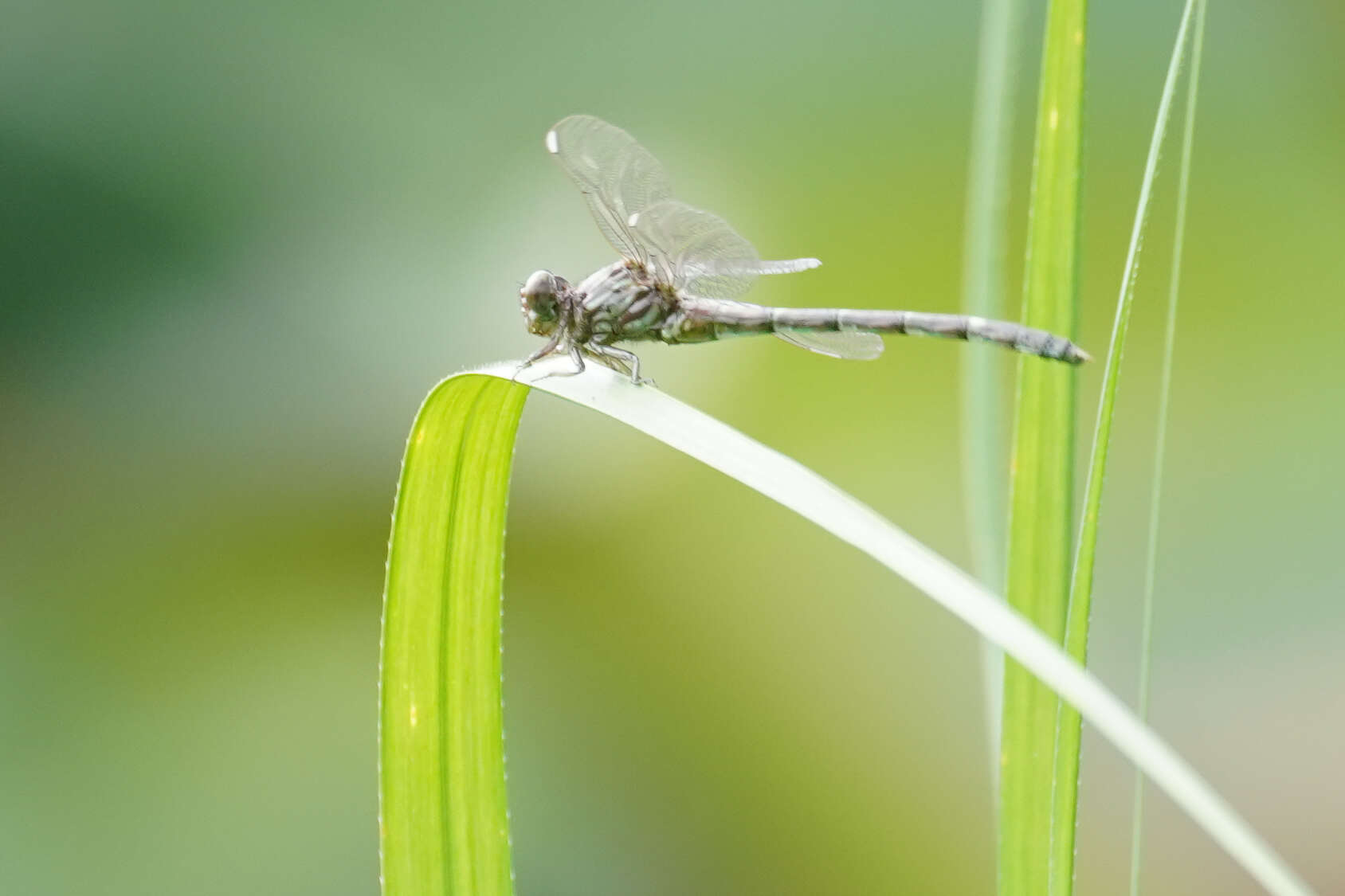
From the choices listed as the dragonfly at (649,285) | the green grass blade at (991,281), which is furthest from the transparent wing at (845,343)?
the green grass blade at (991,281)

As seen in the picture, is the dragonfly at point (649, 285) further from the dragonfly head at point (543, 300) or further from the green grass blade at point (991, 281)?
the green grass blade at point (991, 281)

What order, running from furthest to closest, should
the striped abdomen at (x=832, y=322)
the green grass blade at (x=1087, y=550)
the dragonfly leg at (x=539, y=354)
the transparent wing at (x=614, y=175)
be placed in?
the transparent wing at (x=614, y=175) → the striped abdomen at (x=832, y=322) → the dragonfly leg at (x=539, y=354) → the green grass blade at (x=1087, y=550)

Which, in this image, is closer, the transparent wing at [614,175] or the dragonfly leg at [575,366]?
the dragonfly leg at [575,366]

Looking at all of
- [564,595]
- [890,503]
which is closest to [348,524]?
[564,595]

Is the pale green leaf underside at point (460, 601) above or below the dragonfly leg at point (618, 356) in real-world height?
below

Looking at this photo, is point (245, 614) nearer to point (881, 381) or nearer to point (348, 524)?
point (348, 524)

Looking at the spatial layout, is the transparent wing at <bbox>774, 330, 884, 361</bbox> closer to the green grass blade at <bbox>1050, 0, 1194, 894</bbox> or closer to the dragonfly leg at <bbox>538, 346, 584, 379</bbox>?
the dragonfly leg at <bbox>538, 346, 584, 379</bbox>

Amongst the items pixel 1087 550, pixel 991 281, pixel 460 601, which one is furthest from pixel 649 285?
pixel 1087 550
